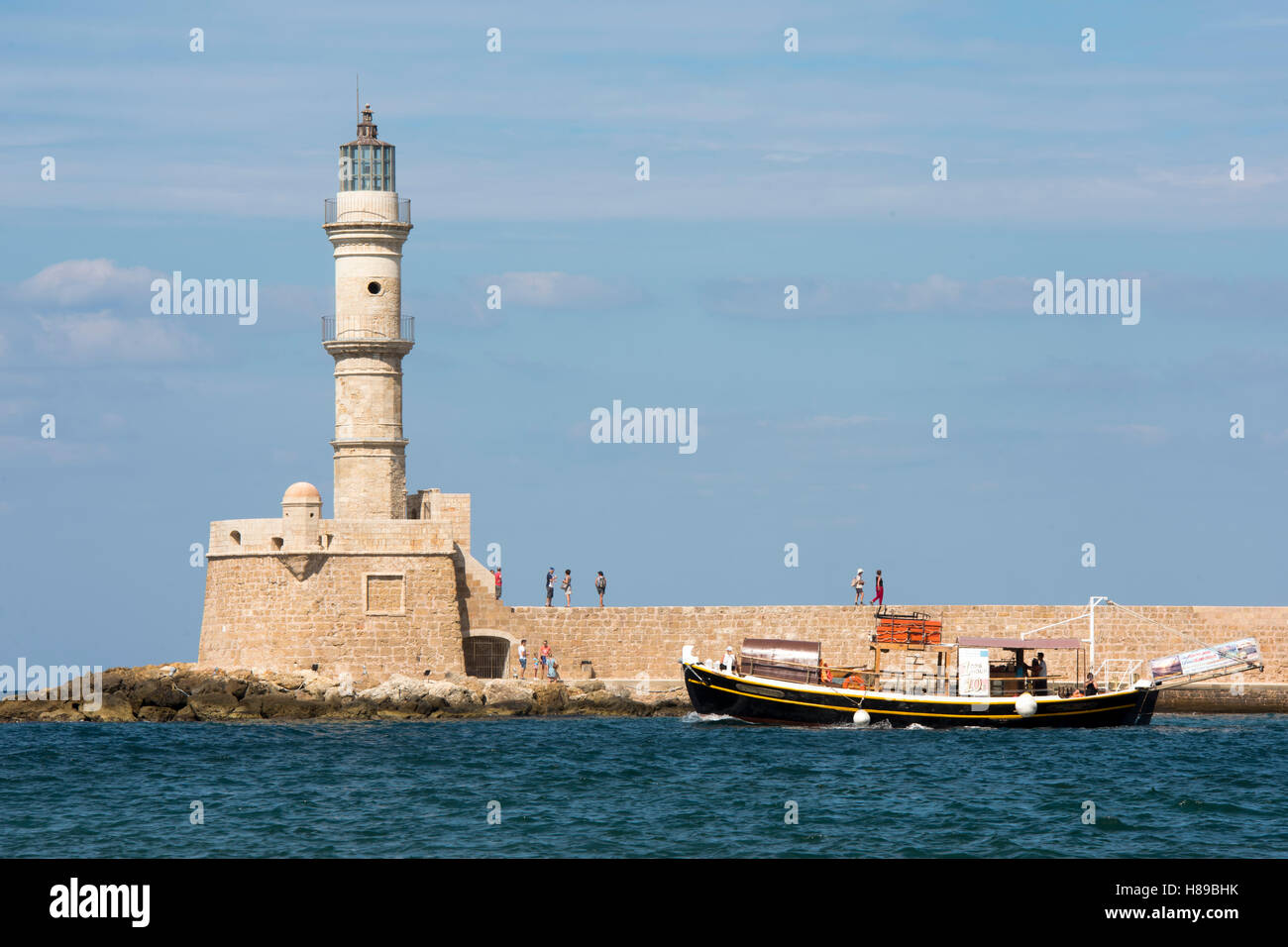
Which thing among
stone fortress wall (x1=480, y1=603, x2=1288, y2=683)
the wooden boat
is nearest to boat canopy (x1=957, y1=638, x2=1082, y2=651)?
the wooden boat

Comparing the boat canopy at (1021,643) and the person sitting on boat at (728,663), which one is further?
the person sitting on boat at (728,663)

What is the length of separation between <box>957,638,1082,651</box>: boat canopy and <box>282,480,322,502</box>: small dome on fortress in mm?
13719

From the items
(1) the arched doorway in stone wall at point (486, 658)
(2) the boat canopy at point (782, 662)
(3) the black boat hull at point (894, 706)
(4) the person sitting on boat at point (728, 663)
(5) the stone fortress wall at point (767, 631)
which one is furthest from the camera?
(1) the arched doorway in stone wall at point (486, 658)

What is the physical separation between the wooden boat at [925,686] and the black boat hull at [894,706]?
0.06ft

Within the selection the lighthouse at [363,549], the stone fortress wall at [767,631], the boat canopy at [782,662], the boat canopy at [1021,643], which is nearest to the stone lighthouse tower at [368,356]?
the lighthouse at [363,549]

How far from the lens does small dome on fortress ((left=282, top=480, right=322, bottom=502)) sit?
3566 centimetres

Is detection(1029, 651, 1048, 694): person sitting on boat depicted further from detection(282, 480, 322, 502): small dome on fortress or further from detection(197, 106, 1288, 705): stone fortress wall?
detection(282, 480, 322, 502): small dome on fortress

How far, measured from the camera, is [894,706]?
3362 cm

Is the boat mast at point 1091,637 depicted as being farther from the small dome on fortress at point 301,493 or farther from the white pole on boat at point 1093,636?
the small dome on fortress at point 301,493

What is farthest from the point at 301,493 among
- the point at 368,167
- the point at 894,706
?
the point at 894,706

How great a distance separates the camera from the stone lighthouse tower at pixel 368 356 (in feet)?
120

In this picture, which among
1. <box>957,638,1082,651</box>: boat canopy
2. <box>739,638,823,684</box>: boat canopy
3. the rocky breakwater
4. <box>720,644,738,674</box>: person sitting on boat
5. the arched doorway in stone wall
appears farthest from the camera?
the arched doorway in stone wall
